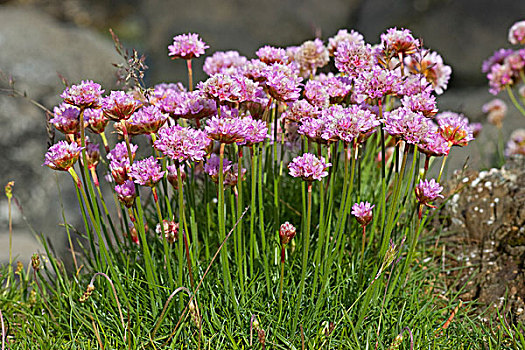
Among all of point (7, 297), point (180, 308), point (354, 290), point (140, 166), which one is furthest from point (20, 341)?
point (354, 290)

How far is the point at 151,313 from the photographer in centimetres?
199

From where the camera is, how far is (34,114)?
421 cm

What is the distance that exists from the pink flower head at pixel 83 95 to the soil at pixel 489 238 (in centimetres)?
148

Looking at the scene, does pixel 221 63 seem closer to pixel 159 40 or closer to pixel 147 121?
pixel 147 121

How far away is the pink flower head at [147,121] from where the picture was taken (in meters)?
1.68

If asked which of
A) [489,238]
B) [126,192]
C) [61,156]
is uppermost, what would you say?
[61,156]

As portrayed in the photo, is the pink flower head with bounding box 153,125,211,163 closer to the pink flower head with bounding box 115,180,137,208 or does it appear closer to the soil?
the pink flower head with bounding box 115,180,137,208

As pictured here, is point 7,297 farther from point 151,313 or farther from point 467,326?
point 467,326

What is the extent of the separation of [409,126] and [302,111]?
375 millimetres

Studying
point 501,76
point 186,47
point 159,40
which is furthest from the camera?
point 159,40

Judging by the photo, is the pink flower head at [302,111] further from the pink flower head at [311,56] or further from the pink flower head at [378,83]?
the pink flower head at [311,56]

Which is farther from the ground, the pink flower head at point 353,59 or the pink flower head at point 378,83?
the pink flower head at point 353,59

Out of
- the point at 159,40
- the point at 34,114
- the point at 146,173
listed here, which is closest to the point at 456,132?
the point at 146,173

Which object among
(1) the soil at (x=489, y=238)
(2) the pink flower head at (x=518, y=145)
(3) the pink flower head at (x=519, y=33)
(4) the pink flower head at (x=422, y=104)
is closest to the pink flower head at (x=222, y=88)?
(4) the pink flower head at (x=422, y=104)
